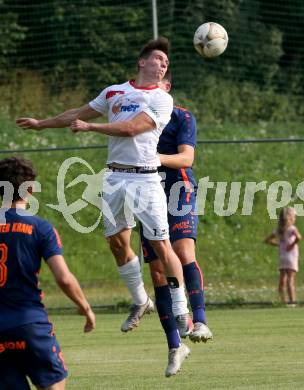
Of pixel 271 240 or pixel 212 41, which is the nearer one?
pixel 212 41

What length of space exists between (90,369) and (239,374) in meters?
1.48

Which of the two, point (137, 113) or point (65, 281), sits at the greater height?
point (137, 113)

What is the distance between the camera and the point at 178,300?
28.8 ft

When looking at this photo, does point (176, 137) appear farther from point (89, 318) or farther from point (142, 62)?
point (89, 318)

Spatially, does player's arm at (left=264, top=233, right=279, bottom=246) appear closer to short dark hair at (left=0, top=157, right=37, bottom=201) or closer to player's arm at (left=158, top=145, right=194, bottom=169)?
player's arm at (left=158, top=145, right=194, bottom=169)

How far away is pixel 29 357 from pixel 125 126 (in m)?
2.74

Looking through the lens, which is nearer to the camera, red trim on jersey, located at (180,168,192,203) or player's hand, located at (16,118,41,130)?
player's hand, located at (16,118,41,130)

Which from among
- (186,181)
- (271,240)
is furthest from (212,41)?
(271,240)

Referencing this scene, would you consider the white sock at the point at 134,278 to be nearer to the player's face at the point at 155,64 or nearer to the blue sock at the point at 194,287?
the blue sock at the point at 194,287

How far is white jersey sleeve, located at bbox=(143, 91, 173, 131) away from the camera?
8.38 meters

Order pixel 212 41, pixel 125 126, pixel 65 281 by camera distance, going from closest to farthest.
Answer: pixel 65 281, pixel 125 126, pixel 212 41

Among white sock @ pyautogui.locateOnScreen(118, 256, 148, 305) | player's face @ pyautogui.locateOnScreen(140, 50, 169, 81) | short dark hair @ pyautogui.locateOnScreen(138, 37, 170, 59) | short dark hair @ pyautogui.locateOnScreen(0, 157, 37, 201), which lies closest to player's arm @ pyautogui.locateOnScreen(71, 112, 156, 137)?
player's face @ pyautogui.locateOnScreen(140, 50, 169, 81)

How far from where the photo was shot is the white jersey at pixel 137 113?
8.41m

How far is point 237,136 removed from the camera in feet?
75.4
